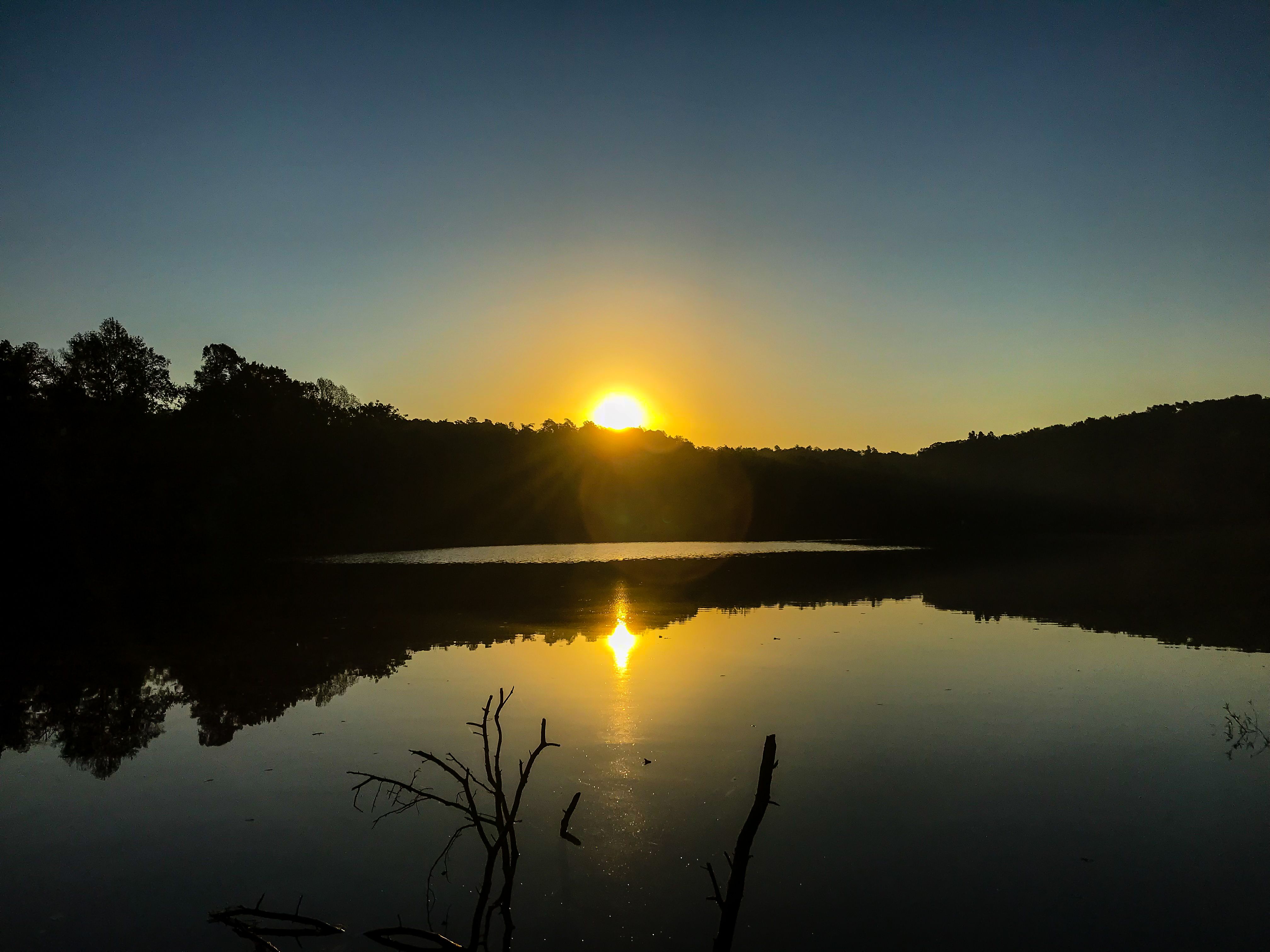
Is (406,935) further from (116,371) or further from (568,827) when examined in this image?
(116,371)

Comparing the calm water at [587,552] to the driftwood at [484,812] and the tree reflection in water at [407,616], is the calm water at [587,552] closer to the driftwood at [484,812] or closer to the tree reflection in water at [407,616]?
the tree reflection in water at [407,616]

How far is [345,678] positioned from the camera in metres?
17.5

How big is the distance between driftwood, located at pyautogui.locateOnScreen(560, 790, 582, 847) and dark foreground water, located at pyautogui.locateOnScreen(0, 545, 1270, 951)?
21cm

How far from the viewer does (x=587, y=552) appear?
60.4 meters

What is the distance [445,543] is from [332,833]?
67.7m

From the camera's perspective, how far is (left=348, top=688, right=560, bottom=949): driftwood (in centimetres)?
564

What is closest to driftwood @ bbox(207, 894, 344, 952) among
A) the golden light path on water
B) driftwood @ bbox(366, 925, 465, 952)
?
driftwood @ bbox(366, 925, 465, 952)

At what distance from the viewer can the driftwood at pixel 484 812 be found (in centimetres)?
564

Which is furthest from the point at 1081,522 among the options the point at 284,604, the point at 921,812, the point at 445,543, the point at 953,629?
the point at 921,812

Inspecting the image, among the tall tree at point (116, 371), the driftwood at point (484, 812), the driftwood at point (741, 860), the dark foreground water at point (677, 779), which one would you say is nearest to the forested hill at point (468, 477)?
the tall tree at point (116, 371)

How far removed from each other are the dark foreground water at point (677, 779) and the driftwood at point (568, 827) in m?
0.21

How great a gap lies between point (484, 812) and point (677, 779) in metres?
2.49

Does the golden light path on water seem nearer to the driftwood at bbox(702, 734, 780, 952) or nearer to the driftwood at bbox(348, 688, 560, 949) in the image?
the driftwood at bbox(348, 688, 560, 949)

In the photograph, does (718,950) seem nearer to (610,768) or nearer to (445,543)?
(610,768)
